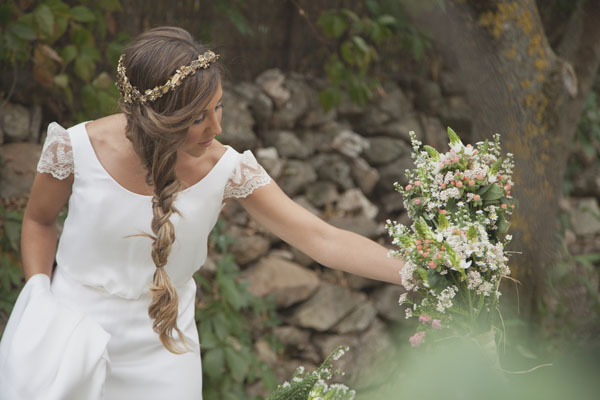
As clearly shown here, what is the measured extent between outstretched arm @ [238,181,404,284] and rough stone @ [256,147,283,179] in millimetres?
2407

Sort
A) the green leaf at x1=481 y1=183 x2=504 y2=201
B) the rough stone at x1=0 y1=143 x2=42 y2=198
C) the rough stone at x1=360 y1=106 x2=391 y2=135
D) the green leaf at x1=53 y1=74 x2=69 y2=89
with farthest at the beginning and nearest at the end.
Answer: the rough stone at x1=360 y1=106 x2=391 y2=135
the rough stone at x1=0 y1=143 x2=42 y2=198
the green leaf at x1=53 y1=74 x2=69 y2=89
the green leaf at x1=481 y1=183 x2=504 y2=201

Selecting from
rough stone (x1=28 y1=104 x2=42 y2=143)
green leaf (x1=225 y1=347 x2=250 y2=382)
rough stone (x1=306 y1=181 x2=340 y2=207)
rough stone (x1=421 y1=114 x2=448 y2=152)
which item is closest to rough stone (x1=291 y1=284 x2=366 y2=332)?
rough stone (x1=306 y1=181 x2=340 y2=207)

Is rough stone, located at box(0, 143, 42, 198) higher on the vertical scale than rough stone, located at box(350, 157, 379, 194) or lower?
higher

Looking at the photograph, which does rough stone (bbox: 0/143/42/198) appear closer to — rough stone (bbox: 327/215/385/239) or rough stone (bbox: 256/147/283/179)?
rough stone (bbox: 256/147/283/179)

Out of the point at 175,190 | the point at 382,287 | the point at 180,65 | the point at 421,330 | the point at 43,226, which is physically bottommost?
the point at 382,287

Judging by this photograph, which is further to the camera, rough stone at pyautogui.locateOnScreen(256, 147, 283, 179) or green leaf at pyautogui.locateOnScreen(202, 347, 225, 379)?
rough stone at pyautogui.locateOnScreen(256, 147, 283, 179)

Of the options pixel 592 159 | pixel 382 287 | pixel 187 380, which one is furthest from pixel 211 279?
pixel 592 159

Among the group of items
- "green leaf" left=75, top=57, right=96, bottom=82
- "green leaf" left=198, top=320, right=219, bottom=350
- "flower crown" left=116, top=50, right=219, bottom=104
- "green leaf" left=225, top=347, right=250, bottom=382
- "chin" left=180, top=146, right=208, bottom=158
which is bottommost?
"green leaf" left=225, top=347, right=250, bottom=382

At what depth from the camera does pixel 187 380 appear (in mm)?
2016

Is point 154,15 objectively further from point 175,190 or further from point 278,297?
point 175,190

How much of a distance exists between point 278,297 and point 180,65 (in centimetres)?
265

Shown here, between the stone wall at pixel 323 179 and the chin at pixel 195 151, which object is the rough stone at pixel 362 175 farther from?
the chin at pixel 195 151

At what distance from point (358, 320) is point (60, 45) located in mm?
2592

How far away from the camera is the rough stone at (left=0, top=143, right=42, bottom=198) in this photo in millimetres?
3676
